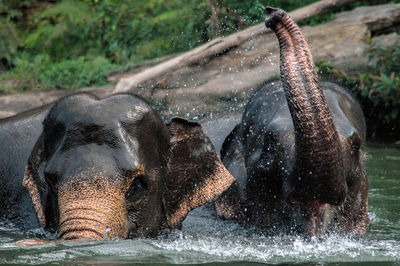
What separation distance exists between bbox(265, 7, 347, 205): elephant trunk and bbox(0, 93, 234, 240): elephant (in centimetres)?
98

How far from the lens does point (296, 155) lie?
461 centimetres

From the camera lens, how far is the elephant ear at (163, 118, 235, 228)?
5.43 m

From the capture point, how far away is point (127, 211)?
487 cm

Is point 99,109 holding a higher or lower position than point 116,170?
higher

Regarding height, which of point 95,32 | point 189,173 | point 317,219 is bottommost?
point 317,219

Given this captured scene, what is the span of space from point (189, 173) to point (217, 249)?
855 mm

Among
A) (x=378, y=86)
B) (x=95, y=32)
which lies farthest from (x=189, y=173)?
(x=95, y=32)

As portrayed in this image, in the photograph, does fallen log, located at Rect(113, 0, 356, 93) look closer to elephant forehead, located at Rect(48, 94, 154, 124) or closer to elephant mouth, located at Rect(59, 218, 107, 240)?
elephant forehead, located at Rect(48, 94, 154, 124)

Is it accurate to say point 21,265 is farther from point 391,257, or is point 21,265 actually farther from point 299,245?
point 391,257

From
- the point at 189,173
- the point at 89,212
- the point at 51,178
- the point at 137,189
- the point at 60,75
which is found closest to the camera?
the point at 89,212

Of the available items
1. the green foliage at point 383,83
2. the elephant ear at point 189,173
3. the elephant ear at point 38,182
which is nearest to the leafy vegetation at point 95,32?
the green foliage at point 383,83

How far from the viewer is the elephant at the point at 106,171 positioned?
14.9ft

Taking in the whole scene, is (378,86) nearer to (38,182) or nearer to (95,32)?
(95,32)

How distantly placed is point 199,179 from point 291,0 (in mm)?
7442
